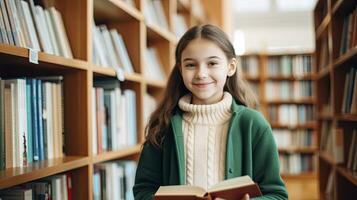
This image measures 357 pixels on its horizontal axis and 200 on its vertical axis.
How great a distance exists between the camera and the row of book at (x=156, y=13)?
250 cm

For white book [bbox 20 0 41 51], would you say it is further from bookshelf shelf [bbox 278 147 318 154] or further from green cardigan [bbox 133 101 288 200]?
bookshelf shelf [bbox 278 147 318 154]

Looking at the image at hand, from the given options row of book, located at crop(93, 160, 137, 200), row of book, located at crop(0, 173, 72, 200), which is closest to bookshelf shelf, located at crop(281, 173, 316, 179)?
row of book, located at crop(93, 160, 137, 200)

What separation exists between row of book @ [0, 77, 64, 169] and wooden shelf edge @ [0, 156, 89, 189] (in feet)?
0.13

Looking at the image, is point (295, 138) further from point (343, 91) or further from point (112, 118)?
point (112, 118)

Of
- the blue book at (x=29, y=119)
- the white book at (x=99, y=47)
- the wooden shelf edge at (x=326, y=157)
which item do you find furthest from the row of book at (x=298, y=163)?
the blue book at (x=29, y=119)

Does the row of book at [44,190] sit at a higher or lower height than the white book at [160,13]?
lower

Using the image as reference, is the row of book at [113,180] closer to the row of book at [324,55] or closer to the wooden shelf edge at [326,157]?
the wooden shelf edge at [326,157]

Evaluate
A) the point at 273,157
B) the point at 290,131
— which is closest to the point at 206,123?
the point at 273,157

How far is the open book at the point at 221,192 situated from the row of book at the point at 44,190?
551 mm

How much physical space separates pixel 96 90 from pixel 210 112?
2.26 feet

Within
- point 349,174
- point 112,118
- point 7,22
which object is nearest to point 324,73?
point 349,174

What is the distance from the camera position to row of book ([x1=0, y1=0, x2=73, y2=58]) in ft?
4.18

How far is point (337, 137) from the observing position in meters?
2.24

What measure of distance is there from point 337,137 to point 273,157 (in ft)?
3.75
